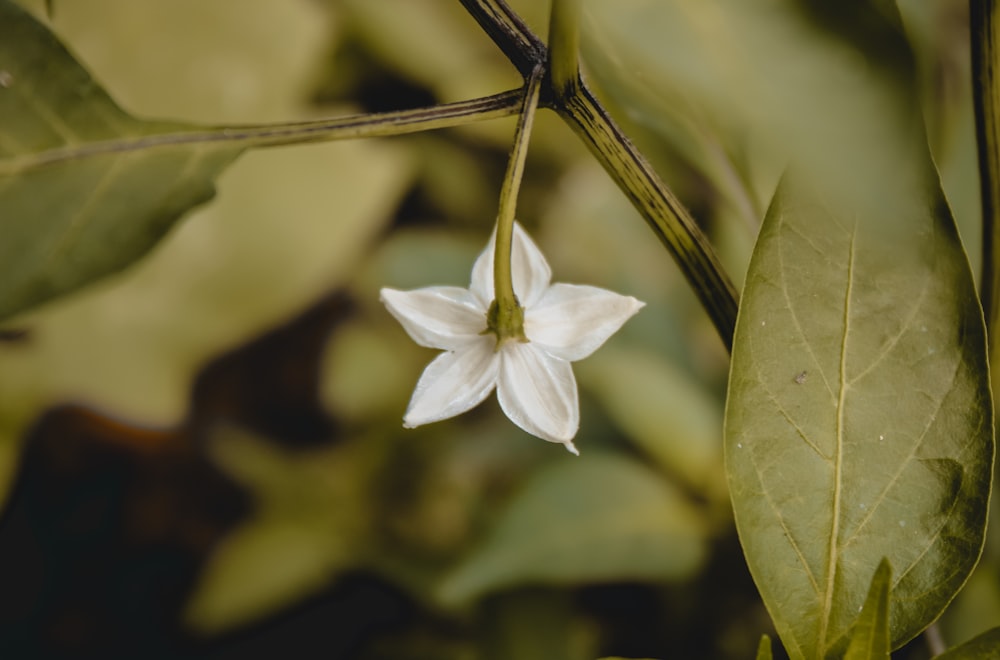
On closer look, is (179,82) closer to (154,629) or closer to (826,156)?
(154,629)

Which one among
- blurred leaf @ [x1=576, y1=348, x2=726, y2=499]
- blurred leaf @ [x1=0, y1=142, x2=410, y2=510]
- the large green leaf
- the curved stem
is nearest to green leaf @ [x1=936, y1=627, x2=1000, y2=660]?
the curved stem

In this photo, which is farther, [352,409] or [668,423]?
[352,409]

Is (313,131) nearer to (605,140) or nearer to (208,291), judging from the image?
(605,140)

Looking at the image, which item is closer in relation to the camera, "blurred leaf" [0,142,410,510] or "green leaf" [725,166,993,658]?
"green leaf" [725,166,993,658]

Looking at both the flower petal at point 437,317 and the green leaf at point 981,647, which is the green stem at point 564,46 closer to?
the flower petal at point 437,317

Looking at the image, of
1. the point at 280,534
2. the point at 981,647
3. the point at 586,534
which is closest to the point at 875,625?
the point at 981,647

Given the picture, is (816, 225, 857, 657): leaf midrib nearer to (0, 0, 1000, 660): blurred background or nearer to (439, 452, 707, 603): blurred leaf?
(0, 0, 1000, 660): blurred background

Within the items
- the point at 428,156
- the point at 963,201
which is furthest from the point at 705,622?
the point at 428,156
